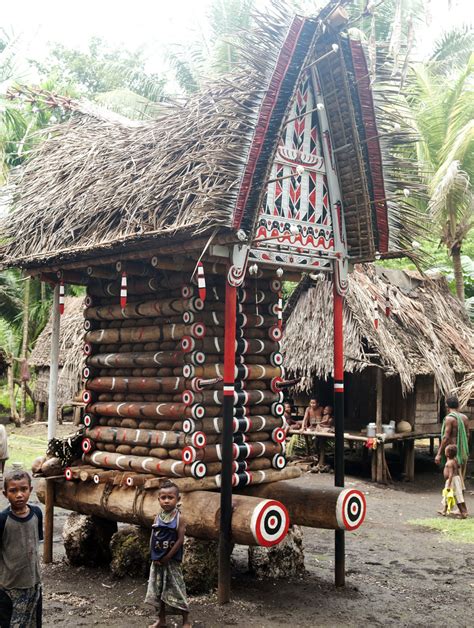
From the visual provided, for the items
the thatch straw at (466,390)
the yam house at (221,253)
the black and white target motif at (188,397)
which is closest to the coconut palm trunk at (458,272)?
the thatch straw at (466,390)

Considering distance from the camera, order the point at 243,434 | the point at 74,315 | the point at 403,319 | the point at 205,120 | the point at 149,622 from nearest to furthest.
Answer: the point at 149,622, the point at 205,120, the point at 243,434, the point at 403,319, the point at 74,315

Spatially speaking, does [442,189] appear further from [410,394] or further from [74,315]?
[74,315]

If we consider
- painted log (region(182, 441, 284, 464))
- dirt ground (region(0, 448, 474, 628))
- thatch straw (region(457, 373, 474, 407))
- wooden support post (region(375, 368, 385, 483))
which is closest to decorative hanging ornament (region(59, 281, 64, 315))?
painted log (region(182, 441, 284, 464))

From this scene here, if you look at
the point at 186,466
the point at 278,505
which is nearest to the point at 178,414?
the point at 186,466

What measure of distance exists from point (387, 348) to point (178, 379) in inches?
316

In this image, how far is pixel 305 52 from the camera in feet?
22.3

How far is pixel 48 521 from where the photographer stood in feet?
28.1

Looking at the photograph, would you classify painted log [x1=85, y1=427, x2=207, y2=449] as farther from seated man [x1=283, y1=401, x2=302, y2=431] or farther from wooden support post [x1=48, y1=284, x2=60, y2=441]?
seated man [x1=283, y1=401, x2=302, y2=431]

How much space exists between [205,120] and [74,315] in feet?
60.6

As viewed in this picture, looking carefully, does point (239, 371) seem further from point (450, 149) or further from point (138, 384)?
point (450, 149)

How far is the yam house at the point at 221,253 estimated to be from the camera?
22.0ft

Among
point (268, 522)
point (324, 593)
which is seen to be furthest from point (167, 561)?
point (324, 593)

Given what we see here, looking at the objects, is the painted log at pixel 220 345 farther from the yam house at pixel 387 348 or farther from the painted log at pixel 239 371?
the yam house at pixel 387 348

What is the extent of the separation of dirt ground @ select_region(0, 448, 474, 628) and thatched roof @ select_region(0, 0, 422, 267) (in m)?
2.96
